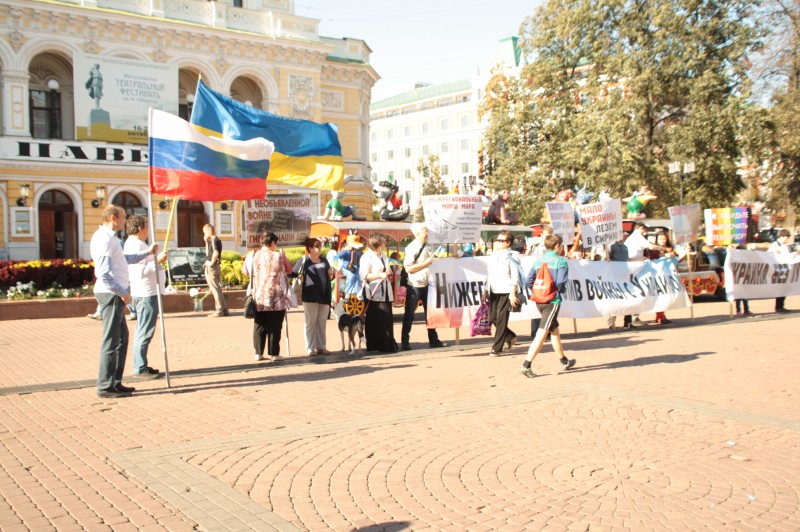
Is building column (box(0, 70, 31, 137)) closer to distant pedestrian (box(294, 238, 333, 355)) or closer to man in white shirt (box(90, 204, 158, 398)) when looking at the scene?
distant pedestrian (box(294, 238, 333, 355))

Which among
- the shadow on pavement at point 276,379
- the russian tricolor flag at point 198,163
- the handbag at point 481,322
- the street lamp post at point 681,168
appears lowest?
the shadow on pavement at point 276,379

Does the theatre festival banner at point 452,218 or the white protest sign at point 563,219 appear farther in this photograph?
the white protest sign at point 563,219

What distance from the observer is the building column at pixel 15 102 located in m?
35.5

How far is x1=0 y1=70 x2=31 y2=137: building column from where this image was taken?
3553 cm

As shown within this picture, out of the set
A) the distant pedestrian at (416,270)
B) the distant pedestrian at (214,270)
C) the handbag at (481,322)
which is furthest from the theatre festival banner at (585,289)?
the distant pedestrian at (214,270)

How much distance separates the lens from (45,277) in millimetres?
19812

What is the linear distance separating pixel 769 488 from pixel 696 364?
5.70 m

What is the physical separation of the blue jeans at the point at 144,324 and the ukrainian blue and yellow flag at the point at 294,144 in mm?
2862

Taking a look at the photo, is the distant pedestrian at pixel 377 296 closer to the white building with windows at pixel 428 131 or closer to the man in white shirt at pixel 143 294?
the man in white shirt at pixel 143 294

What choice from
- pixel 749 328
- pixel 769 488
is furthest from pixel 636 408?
pixel 749 328

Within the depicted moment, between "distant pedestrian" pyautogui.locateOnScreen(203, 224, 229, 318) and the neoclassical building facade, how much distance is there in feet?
67.4

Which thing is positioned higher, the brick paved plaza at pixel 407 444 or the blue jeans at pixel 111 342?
the blue jeans at pixel 111 342

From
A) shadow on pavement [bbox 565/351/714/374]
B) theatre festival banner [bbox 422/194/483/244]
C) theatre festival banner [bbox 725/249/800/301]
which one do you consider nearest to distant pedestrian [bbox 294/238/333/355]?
theatre festival banner [bbox 422/194/483/244]

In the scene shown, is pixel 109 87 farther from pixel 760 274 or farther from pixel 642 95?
pixel 760 274
